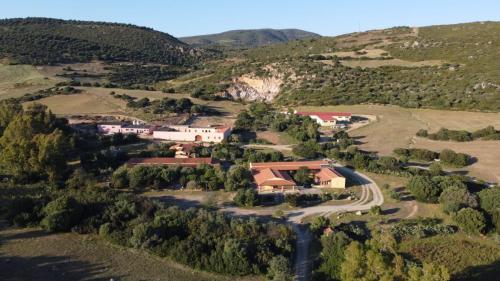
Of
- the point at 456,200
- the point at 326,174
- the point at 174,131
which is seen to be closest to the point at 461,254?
the point at 456,200

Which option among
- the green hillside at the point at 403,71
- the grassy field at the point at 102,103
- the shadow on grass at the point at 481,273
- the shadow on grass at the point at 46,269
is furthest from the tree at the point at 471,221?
the grassy field at the point at 102,103

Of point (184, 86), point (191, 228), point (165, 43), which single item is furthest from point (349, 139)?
point (165, 43)

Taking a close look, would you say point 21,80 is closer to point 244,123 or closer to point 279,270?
point 244,123

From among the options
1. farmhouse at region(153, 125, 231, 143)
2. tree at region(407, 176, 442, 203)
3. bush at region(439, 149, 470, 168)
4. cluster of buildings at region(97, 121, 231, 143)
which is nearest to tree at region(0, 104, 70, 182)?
farmhouse at region(153, 125, 231, 143)

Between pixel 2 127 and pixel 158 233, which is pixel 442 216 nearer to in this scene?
pixel 158 233

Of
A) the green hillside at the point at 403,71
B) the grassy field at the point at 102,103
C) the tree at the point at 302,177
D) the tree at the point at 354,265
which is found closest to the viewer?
the tree at the point at 354,265

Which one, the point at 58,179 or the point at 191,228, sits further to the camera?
the point at 58,179

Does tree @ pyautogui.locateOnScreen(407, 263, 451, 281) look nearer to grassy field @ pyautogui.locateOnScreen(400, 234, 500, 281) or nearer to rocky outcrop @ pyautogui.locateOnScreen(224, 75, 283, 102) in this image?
grassy field @ pyautogui.locateOnScreen(400, 234, 500, 281)

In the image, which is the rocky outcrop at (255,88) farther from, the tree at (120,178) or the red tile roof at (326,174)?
the tree at (120,178)
